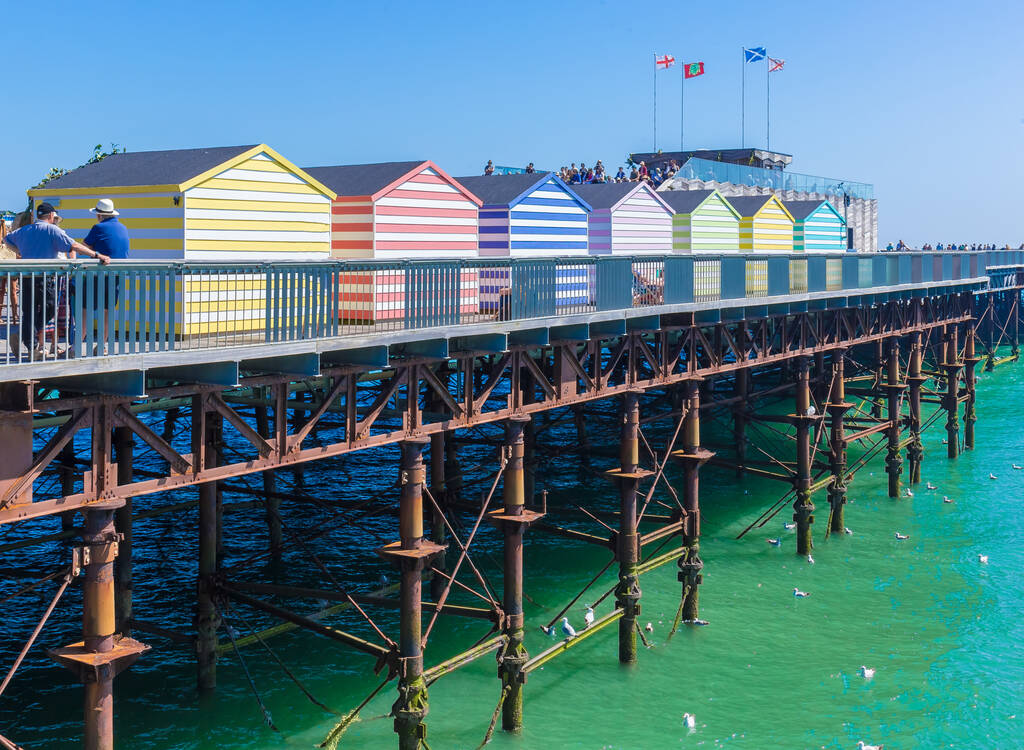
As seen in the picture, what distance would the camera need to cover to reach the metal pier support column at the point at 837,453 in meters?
28.9

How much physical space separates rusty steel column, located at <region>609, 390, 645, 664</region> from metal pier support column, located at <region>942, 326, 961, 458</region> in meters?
21.7

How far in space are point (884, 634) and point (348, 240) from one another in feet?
41.3

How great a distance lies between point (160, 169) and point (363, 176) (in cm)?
394

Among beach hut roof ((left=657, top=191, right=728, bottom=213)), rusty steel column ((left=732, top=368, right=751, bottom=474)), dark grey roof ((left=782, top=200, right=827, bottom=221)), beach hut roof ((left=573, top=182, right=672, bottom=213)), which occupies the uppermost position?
dark grey roof ((left=782, top=200, right=827, bottom=221))

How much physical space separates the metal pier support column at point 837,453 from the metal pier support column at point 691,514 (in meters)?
7.52

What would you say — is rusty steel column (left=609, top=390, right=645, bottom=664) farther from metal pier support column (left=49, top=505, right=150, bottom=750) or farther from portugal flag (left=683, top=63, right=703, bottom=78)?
portugal flag (left=683, top=63, right=703, bottom=78)

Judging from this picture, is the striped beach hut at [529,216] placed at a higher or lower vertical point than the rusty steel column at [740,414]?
higher

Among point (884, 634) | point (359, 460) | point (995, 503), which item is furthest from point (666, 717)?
point (359, 460)

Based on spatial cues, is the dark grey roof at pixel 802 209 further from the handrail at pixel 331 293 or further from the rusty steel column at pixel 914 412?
the handrail at pixel 331 293

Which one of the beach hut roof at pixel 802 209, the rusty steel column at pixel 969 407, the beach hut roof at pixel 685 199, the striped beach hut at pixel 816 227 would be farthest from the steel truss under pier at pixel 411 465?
the rusty steel column at pixel 969 407

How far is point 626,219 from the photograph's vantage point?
2623 centimetres

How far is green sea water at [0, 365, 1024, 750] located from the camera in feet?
56.8

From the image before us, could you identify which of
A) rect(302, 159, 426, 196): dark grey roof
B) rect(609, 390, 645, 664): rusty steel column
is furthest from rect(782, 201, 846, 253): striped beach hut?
rect(302, 159, 426, 196): dark grey roof

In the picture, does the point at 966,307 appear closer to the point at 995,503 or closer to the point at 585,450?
the point at 995,503
